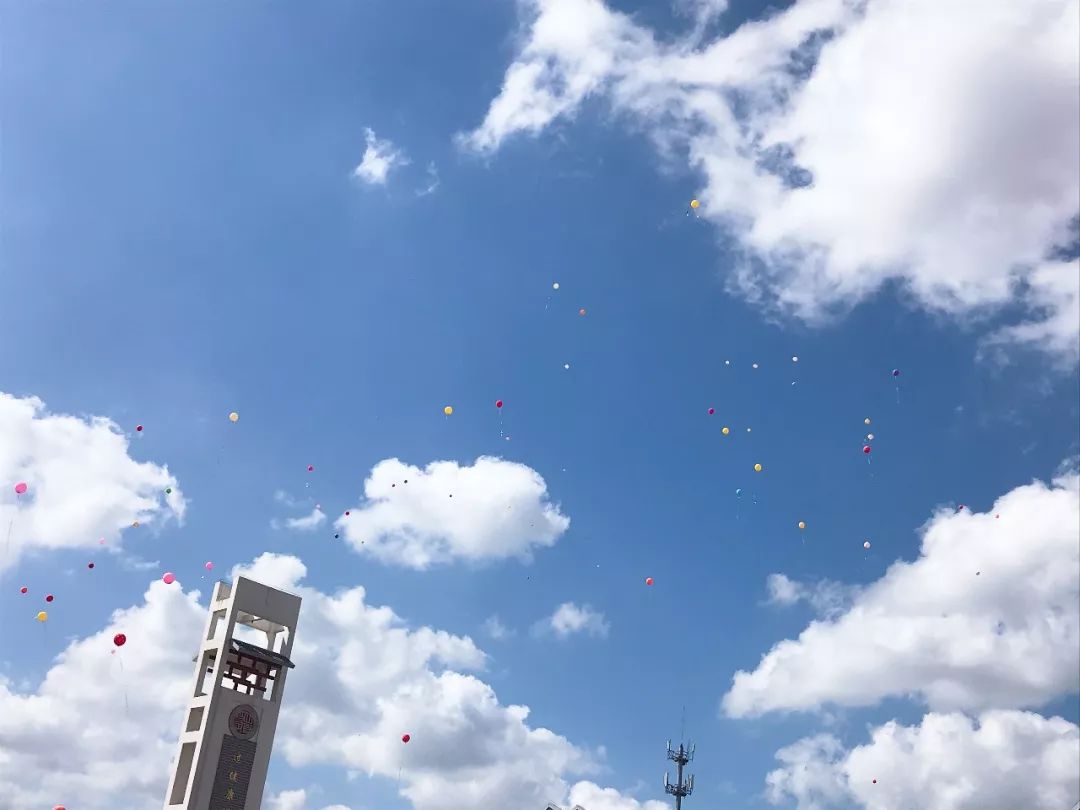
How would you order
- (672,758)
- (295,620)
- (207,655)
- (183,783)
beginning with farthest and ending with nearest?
(672,758) < (295,620) < (207,655) < (183,783)

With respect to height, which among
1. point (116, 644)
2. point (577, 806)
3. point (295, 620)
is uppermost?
point (295, 620)

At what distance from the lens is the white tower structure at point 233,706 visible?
38031 millimetres

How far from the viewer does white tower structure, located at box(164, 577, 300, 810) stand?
38.0m

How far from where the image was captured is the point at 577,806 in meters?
34.6

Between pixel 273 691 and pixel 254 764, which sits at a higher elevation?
pixel 273 691

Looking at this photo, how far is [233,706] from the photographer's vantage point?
39.7 m

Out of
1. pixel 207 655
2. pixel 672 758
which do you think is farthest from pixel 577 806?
pixel 672 758

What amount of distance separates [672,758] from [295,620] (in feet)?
85.9

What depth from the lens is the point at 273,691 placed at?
136 ft

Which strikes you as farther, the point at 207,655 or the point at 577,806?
the point at 207,655

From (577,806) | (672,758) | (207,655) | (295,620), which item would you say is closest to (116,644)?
(207,655)

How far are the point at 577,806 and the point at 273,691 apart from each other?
583 inches

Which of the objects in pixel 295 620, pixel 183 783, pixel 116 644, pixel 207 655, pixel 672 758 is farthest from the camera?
pixel 672 758

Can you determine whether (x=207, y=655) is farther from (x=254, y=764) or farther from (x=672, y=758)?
(x=672, y=758)
